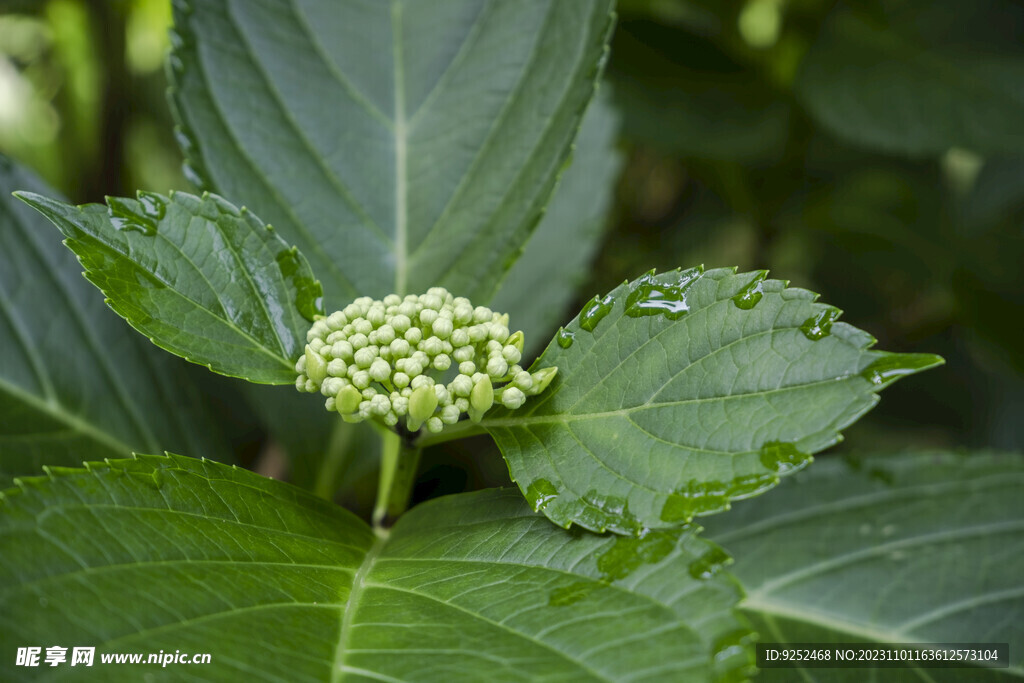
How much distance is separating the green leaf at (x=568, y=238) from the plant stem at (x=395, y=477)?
0.36 metres

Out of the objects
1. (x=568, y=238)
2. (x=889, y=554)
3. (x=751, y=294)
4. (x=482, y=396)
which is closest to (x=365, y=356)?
(x=482, y=396)

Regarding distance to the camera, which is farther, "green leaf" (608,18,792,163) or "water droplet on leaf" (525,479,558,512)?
"green leaf" (608,18,792,163)

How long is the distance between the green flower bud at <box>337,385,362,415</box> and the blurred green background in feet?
1.87

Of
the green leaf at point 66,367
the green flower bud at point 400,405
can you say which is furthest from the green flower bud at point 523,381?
the green leaf at point 66,367

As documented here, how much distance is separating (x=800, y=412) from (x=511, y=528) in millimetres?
272

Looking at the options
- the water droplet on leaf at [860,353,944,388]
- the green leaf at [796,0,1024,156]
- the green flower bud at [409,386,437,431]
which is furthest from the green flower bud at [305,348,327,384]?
the green leaf at [796,0,1024,156]

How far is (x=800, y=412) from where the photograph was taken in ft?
1.92

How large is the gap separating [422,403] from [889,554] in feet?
2.45

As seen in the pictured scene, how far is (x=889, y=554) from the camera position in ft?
3.36

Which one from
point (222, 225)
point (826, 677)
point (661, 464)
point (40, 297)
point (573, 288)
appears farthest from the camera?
point (573, 288)

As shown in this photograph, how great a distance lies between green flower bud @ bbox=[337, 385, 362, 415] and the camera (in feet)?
2.16

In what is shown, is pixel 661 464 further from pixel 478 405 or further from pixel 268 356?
pixel 268 356

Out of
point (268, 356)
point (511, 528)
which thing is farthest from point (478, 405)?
point (268, 356)

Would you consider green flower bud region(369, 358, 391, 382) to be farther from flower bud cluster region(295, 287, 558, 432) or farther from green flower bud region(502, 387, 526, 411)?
green flower bud region(502, 387, 526, 411)
